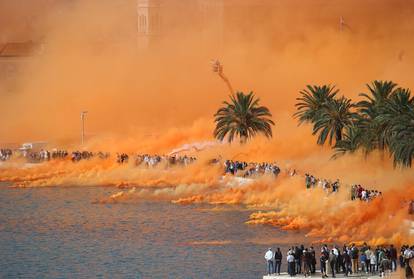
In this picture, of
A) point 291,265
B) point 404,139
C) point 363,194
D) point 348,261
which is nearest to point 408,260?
point 348,261

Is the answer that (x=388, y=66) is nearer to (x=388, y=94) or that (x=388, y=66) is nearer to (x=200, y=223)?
(x=388, y=94)

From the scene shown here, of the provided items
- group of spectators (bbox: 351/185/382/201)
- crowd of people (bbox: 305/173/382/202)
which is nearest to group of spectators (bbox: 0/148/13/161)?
crowd of people (bbox: 305/173/382/202)

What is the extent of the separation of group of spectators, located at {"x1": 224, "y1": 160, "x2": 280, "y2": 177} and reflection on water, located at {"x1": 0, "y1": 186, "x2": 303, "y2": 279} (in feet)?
24.1

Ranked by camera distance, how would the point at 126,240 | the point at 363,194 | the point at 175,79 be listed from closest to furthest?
the point at 126,240
the point at 363,194
the point at 175,79

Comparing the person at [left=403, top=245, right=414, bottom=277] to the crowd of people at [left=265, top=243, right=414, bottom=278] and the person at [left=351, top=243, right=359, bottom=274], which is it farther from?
the person at [left=351, top=243, right=359, bottom=274]

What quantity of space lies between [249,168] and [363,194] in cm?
2173

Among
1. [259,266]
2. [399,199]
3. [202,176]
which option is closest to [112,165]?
[202,176]

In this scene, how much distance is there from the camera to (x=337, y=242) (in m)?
78.2

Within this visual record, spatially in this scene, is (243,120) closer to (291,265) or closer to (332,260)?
(332,260)

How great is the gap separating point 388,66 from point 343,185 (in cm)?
5022

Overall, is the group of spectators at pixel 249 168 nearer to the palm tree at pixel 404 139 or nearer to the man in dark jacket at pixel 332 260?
the palm tree at pixel 404 139

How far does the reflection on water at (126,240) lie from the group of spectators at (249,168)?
7344mm

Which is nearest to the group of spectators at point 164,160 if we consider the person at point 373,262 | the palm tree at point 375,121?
the palm tree at point 375,121

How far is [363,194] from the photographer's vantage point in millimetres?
86000
